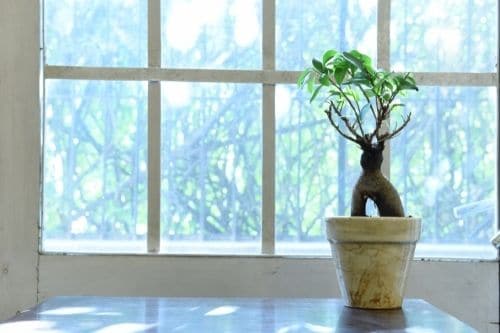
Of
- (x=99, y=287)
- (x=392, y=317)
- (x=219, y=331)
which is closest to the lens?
(x=219, y=331)

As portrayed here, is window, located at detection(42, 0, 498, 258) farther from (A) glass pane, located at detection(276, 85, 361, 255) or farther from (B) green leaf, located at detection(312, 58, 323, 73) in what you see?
(B) green leaf, located at detection(312, 58, 323, 73)

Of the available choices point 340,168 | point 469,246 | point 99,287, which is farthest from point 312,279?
point 99,287

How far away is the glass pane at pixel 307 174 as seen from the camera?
170cm

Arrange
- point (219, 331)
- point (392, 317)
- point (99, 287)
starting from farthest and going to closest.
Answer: point (99, 287), point (392, 317), point (219, 331)

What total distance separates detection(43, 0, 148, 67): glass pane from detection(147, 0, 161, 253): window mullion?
0.02 metres

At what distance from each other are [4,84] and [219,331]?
2.84 ft

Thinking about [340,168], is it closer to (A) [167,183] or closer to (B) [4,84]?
(A) [167,183]

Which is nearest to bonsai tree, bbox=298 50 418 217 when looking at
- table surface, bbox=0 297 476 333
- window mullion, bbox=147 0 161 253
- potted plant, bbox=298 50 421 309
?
potted plant, bbox=298 50 421 309

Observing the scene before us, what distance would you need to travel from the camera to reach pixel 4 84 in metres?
1.66

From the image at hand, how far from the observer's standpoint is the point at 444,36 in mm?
1727

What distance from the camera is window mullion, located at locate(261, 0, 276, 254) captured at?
5.52 ft

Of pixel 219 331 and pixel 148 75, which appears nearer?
pixel 219 331

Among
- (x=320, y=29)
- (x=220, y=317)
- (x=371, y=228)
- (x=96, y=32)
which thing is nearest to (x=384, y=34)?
(x=320, y=29)

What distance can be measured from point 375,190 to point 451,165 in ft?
1.21
